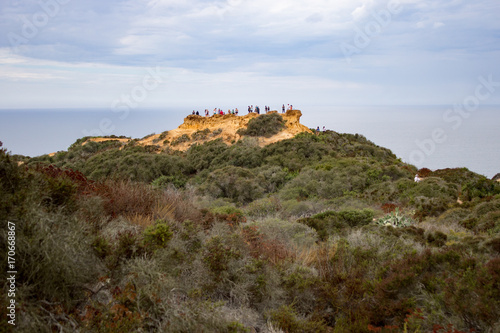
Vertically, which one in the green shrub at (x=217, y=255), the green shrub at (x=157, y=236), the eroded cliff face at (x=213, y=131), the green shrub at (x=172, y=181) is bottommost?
the green shrub at (x=172, y=181)

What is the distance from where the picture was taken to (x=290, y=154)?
86.2ft

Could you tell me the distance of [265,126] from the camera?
33719mm

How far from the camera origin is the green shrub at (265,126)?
33.2m

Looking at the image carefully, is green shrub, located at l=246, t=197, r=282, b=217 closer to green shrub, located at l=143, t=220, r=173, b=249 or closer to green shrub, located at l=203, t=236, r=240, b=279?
green shrub, located at l=203, t=236, r=240, b=279

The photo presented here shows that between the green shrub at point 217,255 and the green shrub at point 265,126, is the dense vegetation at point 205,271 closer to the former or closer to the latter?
the green shrub at point 217,255

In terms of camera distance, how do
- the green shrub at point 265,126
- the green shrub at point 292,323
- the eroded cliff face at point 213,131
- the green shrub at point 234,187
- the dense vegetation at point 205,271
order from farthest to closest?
the eroded cliff face at point 213,131 → the green shrub at point 265,126 → the green shrub at point 234,187 → the green shrub at point 292,323 → the dense vegetation at point 205,271

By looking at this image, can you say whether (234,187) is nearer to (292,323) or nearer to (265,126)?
(265,126)

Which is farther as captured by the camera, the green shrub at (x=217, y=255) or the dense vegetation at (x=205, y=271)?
the green shrub at (x=217, y=255)

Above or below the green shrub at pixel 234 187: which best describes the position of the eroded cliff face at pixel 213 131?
above

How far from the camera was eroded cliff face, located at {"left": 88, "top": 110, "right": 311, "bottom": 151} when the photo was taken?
33.5 metres

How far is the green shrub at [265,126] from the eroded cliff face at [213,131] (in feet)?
1.75

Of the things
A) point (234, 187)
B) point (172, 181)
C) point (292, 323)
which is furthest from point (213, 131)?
point (292, 323)

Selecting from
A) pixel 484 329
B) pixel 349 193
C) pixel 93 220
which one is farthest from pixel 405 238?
pixel 349 193

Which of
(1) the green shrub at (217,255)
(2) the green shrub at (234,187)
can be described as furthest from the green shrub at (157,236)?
(2) the green shrub at (234,187)
